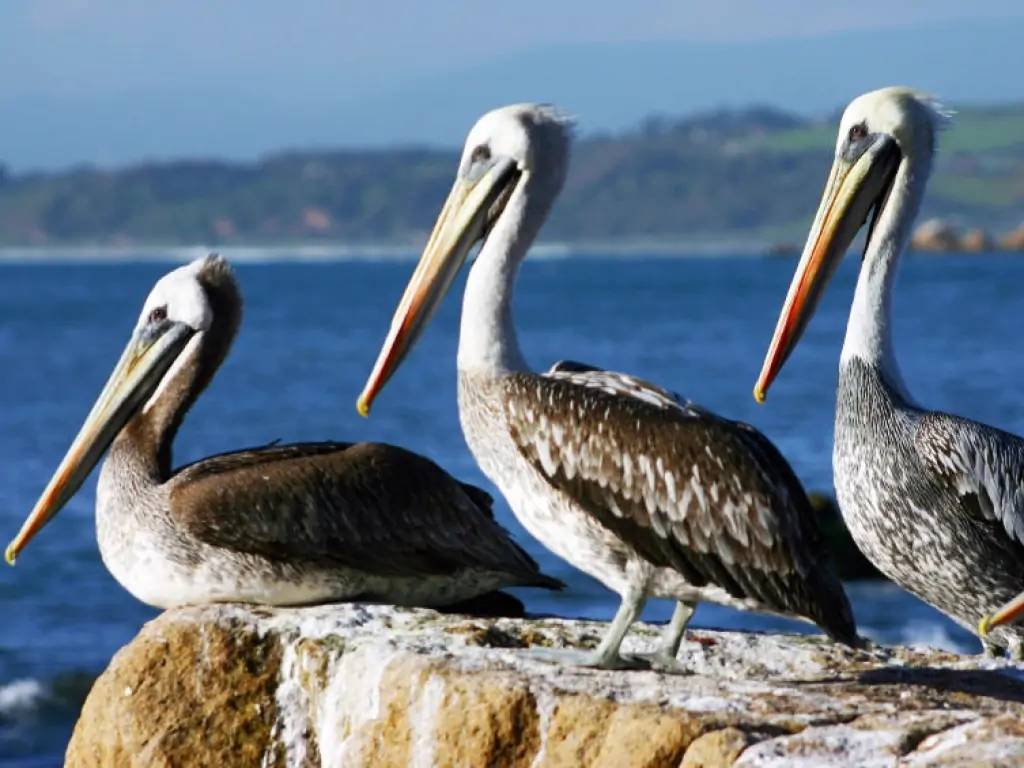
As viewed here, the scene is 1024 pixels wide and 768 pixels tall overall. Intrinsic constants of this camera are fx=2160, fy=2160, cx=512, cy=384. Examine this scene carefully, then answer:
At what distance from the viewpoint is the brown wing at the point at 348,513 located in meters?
6.51

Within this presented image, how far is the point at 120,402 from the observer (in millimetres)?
7277

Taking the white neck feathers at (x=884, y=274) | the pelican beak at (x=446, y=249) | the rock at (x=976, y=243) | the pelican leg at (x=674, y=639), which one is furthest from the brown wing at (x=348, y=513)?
the rock at (x=976, y=243)

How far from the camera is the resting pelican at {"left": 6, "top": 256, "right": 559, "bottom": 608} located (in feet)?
21.3

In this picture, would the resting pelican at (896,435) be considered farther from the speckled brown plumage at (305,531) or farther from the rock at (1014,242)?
the rock at (1014,242)

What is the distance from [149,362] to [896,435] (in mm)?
2521

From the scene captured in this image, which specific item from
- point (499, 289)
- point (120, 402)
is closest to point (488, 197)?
point (499, 289)

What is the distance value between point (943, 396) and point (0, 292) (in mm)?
70618

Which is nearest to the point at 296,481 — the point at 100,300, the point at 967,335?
the point at 967,335

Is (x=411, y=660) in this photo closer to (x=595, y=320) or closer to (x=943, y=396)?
(x=943, y=396)

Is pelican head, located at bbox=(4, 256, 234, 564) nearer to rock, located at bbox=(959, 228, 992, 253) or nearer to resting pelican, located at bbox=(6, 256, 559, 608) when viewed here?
resting pelican, located at bbox=(6, 256, 559, 608)

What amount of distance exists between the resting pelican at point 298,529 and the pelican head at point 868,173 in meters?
1.07

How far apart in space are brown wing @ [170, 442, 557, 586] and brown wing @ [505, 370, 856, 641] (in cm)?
100

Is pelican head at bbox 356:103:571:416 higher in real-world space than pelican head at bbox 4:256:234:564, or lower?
higher

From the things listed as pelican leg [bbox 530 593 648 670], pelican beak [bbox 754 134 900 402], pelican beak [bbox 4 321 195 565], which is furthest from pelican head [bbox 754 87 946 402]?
pelican beak [bbox 4 321 195 565]
